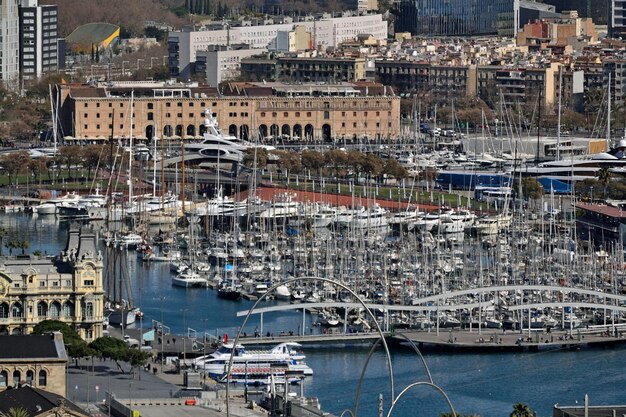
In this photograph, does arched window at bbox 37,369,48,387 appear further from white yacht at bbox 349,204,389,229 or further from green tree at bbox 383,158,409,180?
green tree at bbox 383,158,409,180

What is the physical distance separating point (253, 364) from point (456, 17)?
71361 millimetres

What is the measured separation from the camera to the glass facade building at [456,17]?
356ft

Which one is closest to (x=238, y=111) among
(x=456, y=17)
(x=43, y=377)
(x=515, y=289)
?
(x=456, y=17)

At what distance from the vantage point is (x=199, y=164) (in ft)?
235

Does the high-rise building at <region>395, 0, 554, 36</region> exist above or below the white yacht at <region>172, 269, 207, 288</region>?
above

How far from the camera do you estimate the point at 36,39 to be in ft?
303

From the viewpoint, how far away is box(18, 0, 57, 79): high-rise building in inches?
3615

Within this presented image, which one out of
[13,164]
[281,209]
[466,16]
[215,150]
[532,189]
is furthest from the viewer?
[466,16]

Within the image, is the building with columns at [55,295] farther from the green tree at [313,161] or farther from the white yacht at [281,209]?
the green tree at [313,161]

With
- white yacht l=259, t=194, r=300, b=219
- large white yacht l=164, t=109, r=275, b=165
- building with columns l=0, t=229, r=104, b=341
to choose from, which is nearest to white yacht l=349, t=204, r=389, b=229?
white yacht l=259, t=194, r=300, b=219

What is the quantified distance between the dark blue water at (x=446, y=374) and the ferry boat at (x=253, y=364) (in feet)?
1.50

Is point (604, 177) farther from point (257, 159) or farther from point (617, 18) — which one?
point (617, 18)

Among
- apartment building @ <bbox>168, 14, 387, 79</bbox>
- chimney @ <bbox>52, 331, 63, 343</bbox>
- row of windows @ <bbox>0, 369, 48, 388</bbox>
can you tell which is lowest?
row of windows @ <bbox>0, 369, 48, 388</bbox>

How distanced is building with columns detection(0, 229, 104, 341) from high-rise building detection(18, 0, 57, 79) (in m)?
47.4
